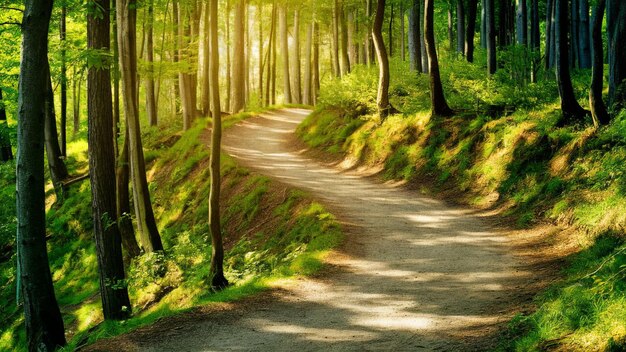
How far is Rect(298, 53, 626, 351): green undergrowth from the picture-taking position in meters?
5.65

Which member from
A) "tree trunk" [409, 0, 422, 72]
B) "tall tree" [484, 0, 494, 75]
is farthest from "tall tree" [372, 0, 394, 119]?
"tall tree" [484, 0, 494, 75]

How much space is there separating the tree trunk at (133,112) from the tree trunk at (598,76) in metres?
9.01

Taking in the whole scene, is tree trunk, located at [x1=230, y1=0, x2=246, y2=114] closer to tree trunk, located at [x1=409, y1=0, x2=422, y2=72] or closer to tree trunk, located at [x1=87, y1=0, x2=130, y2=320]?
tree trunk, located at [x1=409, y1=0, x2=422, y2=72]

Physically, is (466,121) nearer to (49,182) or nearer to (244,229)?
(244,229)

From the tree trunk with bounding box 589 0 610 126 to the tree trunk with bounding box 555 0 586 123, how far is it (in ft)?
2.89

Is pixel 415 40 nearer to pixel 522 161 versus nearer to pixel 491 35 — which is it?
pixel 491 35

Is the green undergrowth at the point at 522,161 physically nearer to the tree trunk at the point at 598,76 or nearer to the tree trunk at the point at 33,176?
the tree trunk at the point at 598,76

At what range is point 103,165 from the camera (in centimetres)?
1130

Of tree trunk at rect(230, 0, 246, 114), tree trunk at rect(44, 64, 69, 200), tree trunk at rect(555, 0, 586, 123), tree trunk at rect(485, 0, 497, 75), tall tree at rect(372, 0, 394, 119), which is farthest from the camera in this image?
tree trunk at rect(230, 0, 246, 114)

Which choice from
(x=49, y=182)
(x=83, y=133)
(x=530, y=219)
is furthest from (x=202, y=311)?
(x=83, y=133)

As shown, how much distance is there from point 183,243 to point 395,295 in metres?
7.94

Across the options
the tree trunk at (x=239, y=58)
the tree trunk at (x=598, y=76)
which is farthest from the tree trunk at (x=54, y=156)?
the tree trunk at (x=598, y=76)

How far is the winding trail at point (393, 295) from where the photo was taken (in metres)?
6.62

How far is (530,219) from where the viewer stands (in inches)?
430
